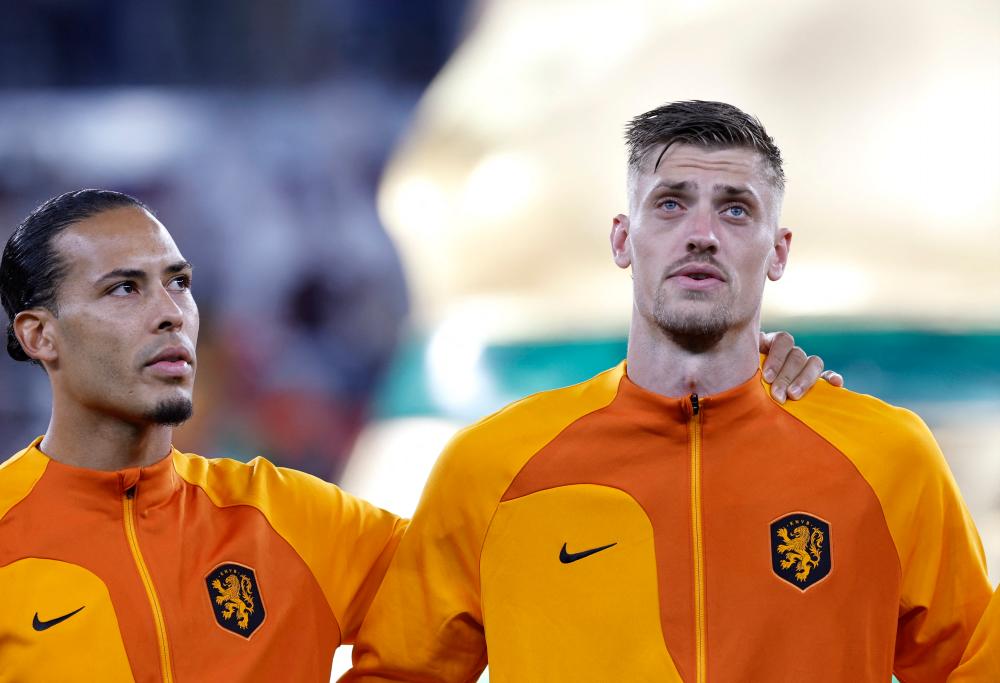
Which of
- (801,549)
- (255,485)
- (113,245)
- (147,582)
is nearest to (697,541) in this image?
(801,549)

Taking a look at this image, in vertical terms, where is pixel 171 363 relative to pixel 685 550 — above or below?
above

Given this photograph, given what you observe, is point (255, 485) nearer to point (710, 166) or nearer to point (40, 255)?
point (40, 255)

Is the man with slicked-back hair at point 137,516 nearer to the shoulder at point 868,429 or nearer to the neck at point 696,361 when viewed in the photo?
the neck at point 696,361

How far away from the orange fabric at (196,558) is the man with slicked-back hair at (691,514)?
0.10 metres

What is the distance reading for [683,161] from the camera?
6.69 feet

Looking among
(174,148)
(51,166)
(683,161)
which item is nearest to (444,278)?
(174,148)

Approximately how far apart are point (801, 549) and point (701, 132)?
0.69 meters

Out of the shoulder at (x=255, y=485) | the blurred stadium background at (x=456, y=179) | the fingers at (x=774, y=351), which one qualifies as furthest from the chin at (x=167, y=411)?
the blurred stadium background at (x=456, y=179)

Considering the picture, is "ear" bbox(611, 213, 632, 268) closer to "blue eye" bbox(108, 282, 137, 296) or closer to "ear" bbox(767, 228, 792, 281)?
"ear" bbox(767, 228, 792, 281)

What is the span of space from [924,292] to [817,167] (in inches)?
26.3

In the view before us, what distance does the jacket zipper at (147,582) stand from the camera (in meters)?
1.93

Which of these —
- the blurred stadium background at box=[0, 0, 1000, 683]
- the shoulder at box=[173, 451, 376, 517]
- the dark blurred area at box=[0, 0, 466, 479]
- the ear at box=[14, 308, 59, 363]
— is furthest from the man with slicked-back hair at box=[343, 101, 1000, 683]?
the dark blurred area at box=[0, 0, 466, 479]

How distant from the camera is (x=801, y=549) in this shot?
1909 mm

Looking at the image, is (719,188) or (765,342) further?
(765,342)
